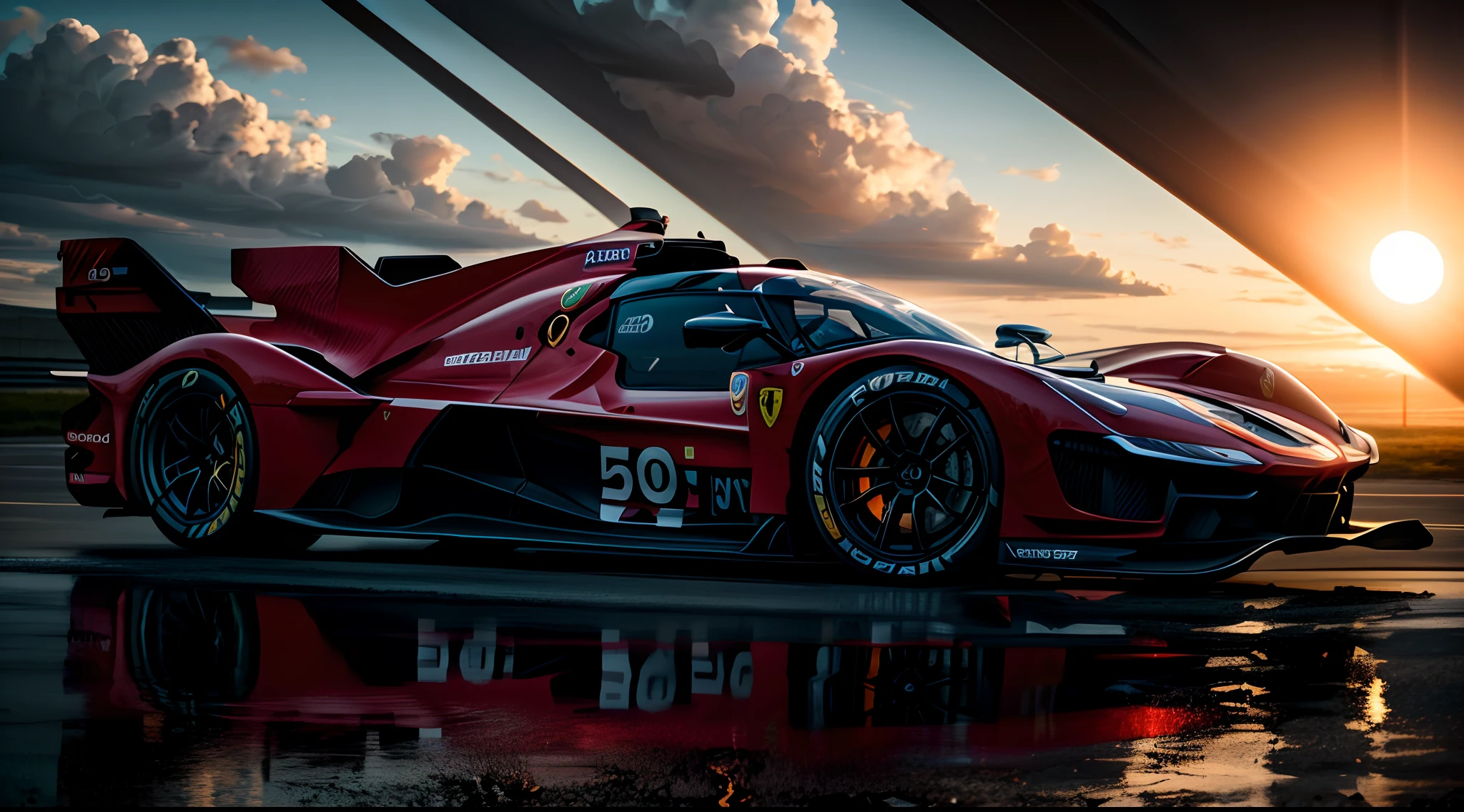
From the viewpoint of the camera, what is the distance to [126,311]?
7.30m

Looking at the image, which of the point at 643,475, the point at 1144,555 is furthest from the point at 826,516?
the point at 1144,555

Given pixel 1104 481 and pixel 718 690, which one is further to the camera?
pixel 1104 481

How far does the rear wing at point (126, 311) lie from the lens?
7273 mm

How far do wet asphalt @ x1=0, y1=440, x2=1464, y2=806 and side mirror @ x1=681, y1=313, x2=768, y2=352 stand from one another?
1.04 meters

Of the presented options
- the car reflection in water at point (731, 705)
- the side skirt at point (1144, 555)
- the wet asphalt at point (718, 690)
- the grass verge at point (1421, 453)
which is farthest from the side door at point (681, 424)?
the grass verge at point (1421, 453)

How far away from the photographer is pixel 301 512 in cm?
645

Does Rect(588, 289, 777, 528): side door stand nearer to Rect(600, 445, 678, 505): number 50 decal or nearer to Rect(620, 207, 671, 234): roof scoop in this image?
Rect(600, 445, 678, 505): number 50 decal

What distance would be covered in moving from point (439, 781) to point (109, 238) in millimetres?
6023

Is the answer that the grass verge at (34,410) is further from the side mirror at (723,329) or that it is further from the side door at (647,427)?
the side mirror at (723,329)

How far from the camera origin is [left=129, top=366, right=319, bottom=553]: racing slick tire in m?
6.57

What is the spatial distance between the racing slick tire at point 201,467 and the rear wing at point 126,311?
0.55 metres

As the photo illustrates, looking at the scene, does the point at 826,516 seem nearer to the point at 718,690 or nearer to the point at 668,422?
the point at 668,422

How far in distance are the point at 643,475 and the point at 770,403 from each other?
682mm

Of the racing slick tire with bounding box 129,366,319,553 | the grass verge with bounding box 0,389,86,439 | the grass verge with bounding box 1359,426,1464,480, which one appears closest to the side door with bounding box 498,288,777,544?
the racing slick tire with bounding box 129,366,319,553
